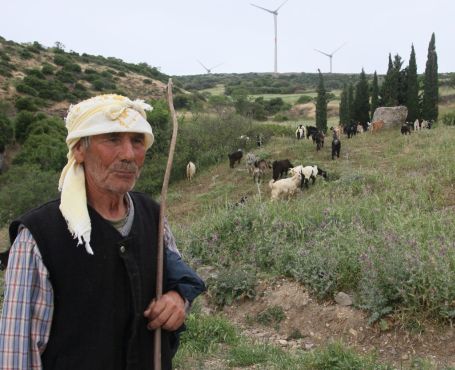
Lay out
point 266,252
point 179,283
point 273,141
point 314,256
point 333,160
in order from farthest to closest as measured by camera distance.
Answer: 1. point 273,141
2. point 333,160
3. point 266,252
4. point 314,256
5. point 179,283

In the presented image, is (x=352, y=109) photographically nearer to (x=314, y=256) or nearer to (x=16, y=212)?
(x=16, y=212)

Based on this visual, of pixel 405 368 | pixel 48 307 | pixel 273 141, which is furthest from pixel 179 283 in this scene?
pixel 273 141

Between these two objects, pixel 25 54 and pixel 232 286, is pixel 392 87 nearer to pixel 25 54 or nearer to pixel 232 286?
pixel 232 286

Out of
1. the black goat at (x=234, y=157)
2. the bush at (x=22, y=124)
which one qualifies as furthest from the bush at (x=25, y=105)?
the black goat at (x=234, y=157)

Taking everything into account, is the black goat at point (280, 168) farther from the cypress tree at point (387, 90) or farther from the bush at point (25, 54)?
the bush at point (25, 54)

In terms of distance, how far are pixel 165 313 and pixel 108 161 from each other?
530mm

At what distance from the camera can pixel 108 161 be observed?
1.56 metres

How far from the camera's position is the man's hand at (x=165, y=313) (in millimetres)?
1579

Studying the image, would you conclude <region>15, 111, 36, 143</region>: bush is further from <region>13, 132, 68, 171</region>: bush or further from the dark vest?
the dark vest

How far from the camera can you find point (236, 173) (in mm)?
17156

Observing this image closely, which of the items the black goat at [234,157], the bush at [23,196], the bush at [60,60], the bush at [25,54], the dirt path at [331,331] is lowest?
the bush at [23,196]

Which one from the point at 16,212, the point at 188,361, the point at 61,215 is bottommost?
the point at 16,212

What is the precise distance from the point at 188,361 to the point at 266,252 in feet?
8.36

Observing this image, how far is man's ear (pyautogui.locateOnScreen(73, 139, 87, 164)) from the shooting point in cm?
157
